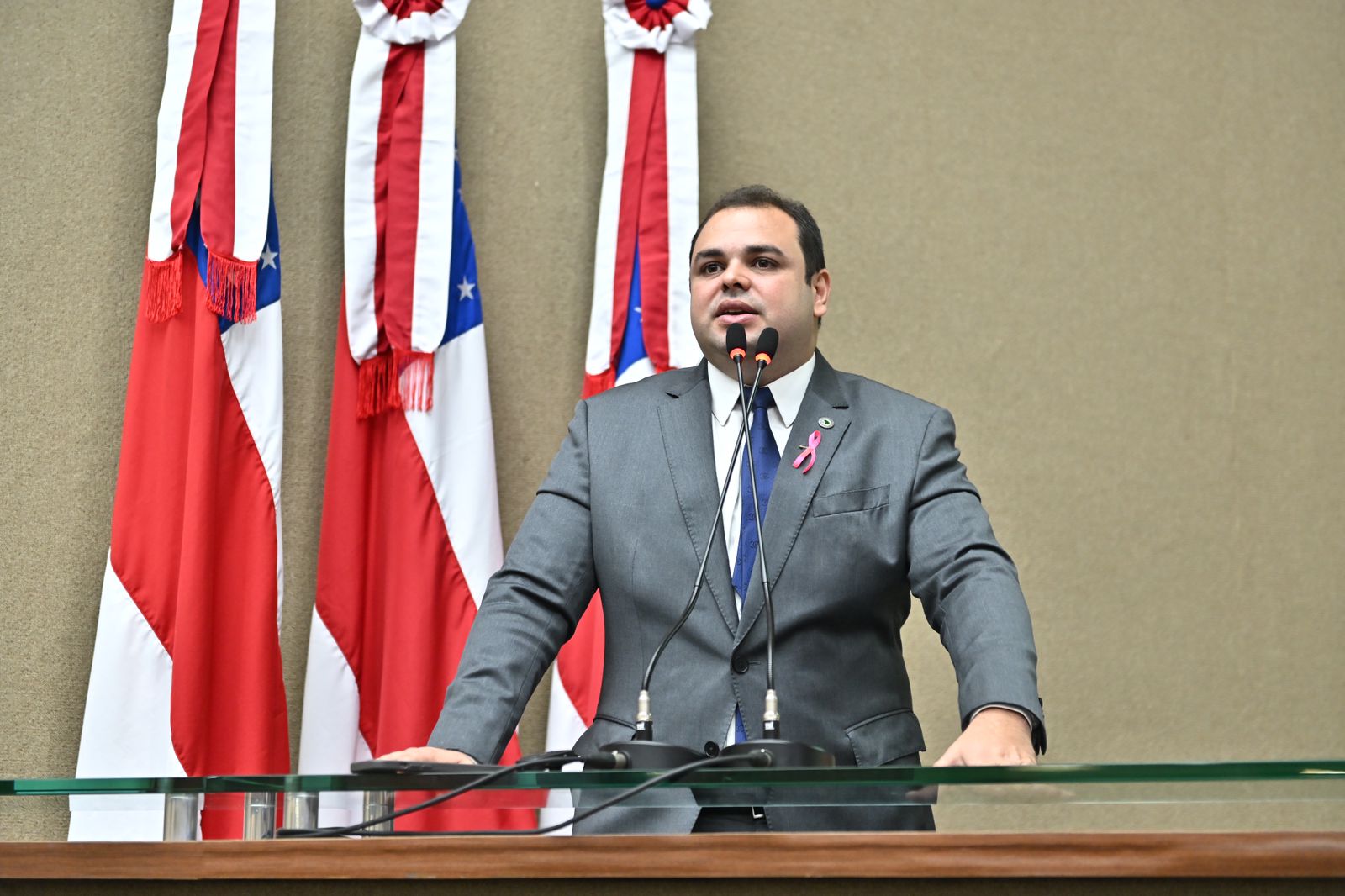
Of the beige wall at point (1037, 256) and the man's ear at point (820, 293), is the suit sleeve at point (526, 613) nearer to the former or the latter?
the man's ear at point (820, 293)

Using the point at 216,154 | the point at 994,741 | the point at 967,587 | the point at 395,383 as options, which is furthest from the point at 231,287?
the point at 994,741

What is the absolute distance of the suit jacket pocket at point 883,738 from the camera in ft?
6.70

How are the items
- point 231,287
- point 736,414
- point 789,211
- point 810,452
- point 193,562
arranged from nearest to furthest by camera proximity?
point 810,452 → point 736,414 → point 789,211 → point 193,562 → point 231,287

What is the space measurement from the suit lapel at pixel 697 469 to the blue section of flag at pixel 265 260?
1.20 metres

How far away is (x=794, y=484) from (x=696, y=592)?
1.84 feet

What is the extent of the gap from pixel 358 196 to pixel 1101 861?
251 centimetres

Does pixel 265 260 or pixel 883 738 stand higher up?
pixel 265 260

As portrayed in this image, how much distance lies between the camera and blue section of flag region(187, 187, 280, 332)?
9.93ft

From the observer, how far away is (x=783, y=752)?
130 centimetres

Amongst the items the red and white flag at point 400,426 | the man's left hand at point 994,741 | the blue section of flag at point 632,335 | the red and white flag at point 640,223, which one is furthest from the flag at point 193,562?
the man's left hand at point 994,741

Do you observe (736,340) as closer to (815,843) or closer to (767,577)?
(767,577)

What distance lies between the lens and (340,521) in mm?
3160

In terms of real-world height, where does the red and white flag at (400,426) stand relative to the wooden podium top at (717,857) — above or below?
above

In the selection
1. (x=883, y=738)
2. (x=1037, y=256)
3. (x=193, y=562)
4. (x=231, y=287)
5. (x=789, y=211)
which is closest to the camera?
(x=883, y=738)
